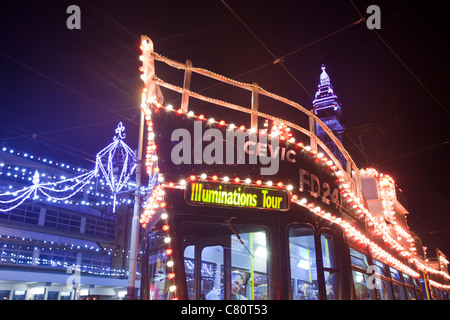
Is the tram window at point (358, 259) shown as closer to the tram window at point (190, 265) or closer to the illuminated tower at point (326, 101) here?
the tram window at point (190, 265)

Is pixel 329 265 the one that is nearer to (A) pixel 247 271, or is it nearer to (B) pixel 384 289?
(A) pixel 247 271

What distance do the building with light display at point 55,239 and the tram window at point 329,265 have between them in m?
19.9

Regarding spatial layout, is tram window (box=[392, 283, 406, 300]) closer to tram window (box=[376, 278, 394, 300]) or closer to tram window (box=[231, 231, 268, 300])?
tram window (box=[376, 278, 394, 300])

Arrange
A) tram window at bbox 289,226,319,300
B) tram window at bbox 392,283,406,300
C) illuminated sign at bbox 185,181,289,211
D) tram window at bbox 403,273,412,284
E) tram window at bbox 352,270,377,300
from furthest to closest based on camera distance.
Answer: tram window at bbox 403,273,412,284 < tram window at bbox 392,283,406,300 < tram window at bbox 352,270,377,300 < tram window at bbox 289,226,319,300 < illuminated sign at bbox 185,181,289,211

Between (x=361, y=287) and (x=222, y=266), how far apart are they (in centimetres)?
320

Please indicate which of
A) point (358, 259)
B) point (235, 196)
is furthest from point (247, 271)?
point (358, 259)

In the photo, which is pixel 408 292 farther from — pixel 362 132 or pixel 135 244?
pixel 135 244

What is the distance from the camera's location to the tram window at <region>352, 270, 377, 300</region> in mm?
6895

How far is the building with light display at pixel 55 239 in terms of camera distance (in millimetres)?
26469

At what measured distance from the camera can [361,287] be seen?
7.20m

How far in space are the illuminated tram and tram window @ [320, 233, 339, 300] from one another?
16mm

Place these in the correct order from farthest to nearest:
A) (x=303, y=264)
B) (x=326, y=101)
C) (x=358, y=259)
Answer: (x=326, y=101), (x=358, y=259), (x=303, y=264)

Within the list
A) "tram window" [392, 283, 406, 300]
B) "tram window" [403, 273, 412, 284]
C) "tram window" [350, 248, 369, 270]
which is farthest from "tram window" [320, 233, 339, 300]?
"tram window" [403, 273, 412, 284]

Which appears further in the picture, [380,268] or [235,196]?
[380,268]
